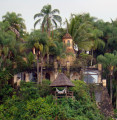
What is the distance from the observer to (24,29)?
130ft

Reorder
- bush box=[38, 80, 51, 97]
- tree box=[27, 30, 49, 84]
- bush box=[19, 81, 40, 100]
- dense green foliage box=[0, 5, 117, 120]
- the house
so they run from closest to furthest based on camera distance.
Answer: dense green foliage box=[0, 5, 117, 120]
bush box=[19, 81, 40, 100]
bush box=[38, 80, 51, 97]
tree box=[27, 30, 49, 84]
the house

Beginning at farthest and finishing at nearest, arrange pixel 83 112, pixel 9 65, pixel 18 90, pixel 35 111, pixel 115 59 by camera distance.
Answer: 1. pixel 115 59
2. pixel 9 65
3. pixel 18 90
4. pixel 83 112
5. pixel 35 111

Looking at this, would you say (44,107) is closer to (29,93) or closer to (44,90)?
(29,93)

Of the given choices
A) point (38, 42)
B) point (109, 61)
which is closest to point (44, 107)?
point (38, 42)

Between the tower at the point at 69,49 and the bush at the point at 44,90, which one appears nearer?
the bush at the point at 44,90

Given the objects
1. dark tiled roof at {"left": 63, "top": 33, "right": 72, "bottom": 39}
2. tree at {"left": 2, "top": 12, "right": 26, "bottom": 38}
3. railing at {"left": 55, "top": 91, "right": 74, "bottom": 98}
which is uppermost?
tree at {"left": 2, "top": 12, "right": 26, "bottom": 38}

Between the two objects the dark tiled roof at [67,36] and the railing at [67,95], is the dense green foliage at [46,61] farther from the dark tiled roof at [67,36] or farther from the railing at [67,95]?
the dark tiled roof at [67,36]

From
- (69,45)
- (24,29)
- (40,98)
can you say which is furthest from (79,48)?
(40,98)

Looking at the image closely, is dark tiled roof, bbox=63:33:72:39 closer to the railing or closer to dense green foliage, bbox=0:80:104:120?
dense green foliage, bbox=0:80:104:120

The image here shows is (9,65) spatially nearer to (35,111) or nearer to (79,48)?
(35,111)

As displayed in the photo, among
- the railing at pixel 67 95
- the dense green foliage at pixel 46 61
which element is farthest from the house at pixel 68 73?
the railing at pixel 67 95

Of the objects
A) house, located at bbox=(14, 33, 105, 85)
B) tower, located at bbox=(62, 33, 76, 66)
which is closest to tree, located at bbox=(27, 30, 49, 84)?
house, located at bbox=(14, 33, 105, 85)

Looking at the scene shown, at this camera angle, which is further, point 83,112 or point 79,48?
point 79,48

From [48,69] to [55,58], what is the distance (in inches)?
91.8
